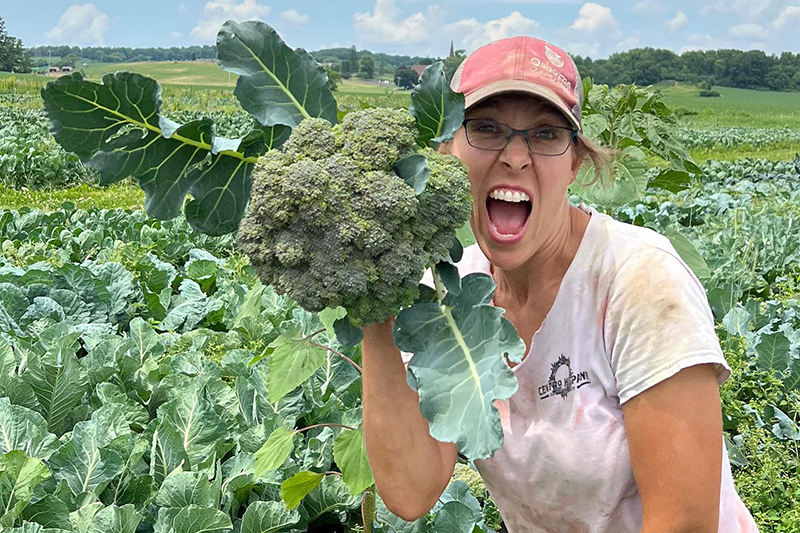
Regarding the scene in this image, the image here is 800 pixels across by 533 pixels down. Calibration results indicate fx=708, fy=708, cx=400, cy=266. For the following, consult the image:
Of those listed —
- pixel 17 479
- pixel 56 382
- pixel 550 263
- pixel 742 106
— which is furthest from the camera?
pixel 742 106

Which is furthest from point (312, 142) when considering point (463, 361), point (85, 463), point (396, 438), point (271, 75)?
point (85, 463)

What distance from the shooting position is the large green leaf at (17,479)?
211 centimetres

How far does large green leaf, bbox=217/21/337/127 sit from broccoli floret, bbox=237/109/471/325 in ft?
0.63

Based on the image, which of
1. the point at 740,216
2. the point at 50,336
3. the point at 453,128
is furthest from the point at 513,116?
the point at 740,216

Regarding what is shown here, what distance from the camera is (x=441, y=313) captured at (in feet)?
4.39

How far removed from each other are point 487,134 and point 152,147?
2.38ft

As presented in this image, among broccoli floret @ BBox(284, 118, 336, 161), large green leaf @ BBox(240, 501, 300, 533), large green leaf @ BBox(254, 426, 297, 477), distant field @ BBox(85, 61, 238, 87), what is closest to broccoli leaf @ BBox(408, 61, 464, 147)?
broccoli floret @ BBox(284, 118, 336, 161)

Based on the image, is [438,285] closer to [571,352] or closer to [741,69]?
[571,352]

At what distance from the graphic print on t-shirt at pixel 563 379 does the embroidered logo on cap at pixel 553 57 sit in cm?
72

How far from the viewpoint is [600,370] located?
5.79 ft

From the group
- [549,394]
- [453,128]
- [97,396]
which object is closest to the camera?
[453,128]

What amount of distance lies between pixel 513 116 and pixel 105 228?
5.75 metres

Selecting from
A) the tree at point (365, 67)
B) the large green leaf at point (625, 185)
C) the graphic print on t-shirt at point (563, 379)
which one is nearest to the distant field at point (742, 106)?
the tree at point (365, 67)

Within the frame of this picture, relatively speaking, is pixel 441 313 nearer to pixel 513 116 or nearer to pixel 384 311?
pixel 384 311
